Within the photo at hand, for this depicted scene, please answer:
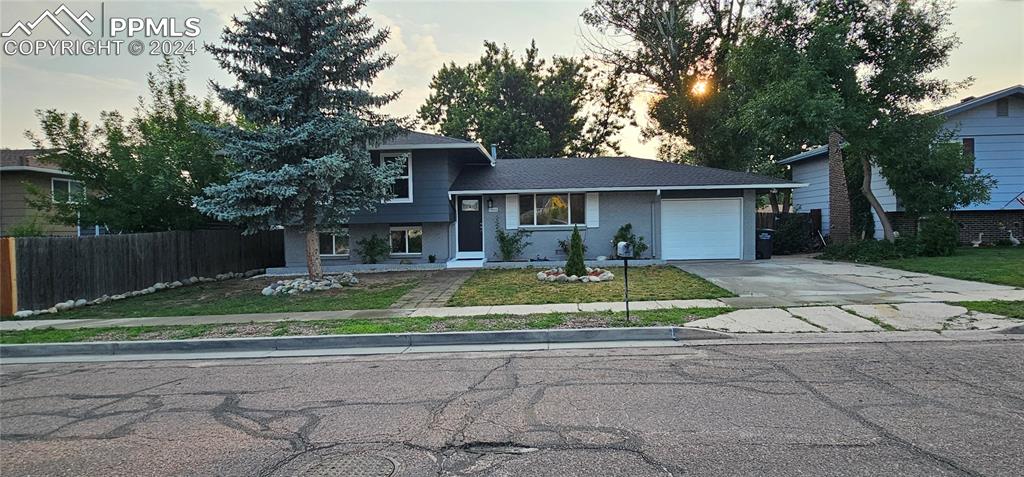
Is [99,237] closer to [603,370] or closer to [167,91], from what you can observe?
[167,91]

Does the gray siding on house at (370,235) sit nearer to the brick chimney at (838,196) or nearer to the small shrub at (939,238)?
the brick chimney at (838,196)

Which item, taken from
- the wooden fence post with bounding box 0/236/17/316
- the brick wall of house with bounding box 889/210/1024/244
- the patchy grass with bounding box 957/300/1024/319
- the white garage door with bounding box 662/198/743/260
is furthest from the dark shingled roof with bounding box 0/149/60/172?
the brick wall of house with bounding box 889/210/1024/244

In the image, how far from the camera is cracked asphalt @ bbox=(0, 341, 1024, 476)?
357 cm

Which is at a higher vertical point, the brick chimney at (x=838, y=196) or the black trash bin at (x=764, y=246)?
the brick chimney at (x=838, y=196)

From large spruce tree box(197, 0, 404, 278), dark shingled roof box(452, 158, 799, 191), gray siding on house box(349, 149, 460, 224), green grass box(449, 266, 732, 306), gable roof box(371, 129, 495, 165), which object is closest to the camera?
green grass box(449, 266, 732, 306)

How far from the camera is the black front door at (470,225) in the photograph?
1895 centimetres

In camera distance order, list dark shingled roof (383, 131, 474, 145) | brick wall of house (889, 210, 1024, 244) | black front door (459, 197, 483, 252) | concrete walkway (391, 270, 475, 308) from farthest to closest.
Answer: brick wall of house (889, 210, 1024, 244), black front door (459, 197, 483, 252), dark shingled roof (383, 131, 474, 145), concrete walkway (391, 270, 475, 308)

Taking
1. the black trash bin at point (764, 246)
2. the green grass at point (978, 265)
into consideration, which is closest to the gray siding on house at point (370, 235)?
the black trash bin at point (764, 246)

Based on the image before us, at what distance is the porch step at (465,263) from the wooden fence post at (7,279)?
34.2 ft

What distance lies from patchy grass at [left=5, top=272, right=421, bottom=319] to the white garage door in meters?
8.72

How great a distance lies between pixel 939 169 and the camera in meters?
16.4

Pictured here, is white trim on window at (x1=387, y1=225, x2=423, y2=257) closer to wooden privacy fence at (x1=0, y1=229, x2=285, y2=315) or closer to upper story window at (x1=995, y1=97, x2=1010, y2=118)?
wooden privacy fence at (x1=0, y1=229, x2=285, y2=315)

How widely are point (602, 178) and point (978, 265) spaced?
1047 cm

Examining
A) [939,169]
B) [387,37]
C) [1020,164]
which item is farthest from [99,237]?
[1020,164]
